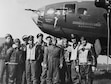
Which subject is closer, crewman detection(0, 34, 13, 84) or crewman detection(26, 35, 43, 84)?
crewman detection(26, 35, 43, 84)

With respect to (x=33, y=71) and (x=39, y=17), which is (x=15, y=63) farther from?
(x=39, y=17)

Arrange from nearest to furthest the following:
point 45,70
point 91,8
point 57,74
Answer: point 57,74, point 45,70, point 91,8

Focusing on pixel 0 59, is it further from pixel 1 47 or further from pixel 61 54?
pixel 61 54

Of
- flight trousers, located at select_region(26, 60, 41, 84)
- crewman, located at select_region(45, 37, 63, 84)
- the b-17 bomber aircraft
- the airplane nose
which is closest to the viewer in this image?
crewman, located at select_region(45, 37, 63, 84)

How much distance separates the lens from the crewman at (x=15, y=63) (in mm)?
8359

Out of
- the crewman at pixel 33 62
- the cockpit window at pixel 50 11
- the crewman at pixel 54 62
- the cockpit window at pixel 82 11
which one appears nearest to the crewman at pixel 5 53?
the crewman at pixel 33 62

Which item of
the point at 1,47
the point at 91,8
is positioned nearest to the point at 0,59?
the point at 1,47

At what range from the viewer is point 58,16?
37.9 feet

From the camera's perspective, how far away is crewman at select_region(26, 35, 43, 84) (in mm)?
8062

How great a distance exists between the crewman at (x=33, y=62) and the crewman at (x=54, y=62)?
49 centimetres

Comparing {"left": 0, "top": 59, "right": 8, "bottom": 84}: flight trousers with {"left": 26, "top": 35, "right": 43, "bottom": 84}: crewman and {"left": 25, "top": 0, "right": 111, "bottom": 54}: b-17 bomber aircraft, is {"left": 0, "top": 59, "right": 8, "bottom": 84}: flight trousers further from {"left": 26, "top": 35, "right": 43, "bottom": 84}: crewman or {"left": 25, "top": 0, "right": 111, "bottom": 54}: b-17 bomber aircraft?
{"left": 25, "top": 0, "right": 111, "bottom": 54}: b-17 bomber aircraft

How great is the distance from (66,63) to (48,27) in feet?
10.8

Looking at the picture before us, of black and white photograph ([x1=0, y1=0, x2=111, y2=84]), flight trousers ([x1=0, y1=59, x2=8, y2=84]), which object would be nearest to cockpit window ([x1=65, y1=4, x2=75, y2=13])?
black and white photograph ([x1=0, y1=0, x2=111, y2=84])

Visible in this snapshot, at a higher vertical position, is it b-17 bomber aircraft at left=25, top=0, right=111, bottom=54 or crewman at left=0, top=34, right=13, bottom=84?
b-17 bomber aircraft at left=25, top=0, right=111, bottom=54
